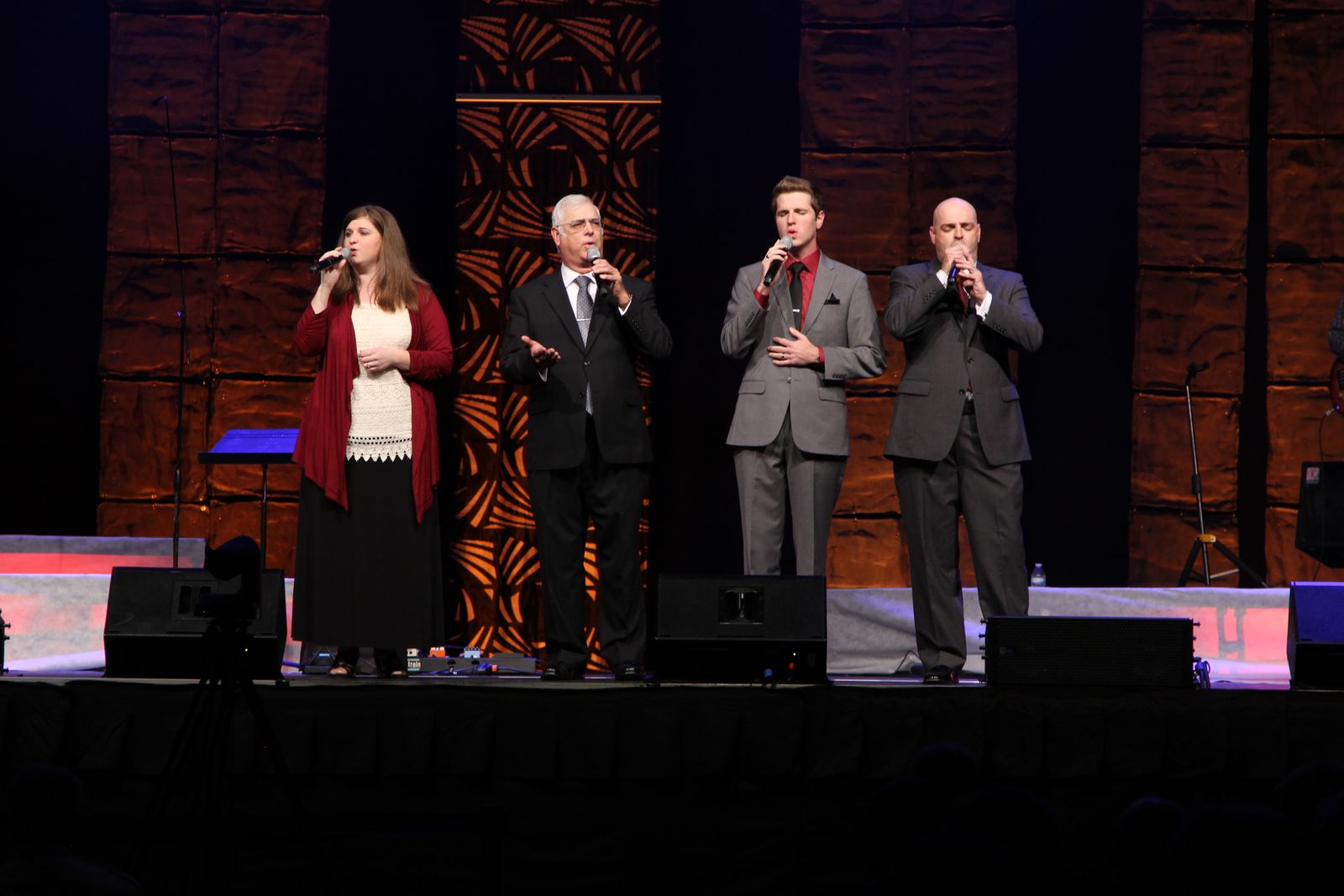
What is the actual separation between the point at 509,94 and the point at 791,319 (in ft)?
6.76

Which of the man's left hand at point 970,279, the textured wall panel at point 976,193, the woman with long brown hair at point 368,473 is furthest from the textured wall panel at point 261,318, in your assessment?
the man's left hand at point 970,279

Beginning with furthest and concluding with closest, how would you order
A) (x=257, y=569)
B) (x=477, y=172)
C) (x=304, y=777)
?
(x=477, y=172) → (x=304, y=777) → (x=257, y=569)

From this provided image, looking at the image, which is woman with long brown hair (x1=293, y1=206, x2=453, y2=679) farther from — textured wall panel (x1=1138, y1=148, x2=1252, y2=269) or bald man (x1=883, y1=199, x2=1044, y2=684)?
textured wall panel (x1=1138, y1=148, x2=1252, y2=269)

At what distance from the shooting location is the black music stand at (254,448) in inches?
200

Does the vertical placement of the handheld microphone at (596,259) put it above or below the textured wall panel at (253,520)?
above

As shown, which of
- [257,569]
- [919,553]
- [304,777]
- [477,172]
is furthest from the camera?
[477,172]

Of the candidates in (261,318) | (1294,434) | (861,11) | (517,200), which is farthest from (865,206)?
(261,318)

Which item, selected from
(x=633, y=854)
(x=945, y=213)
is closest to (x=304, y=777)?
(x=633, y=854)

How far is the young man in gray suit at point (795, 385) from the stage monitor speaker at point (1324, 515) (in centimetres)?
167

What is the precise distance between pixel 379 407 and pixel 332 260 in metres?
0.48

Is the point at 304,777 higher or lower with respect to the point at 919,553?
lower

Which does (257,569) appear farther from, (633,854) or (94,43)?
(94,43)

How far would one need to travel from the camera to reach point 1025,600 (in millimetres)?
4711

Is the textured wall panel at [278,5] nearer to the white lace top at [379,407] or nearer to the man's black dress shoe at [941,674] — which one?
the white lace top at [379,407]
